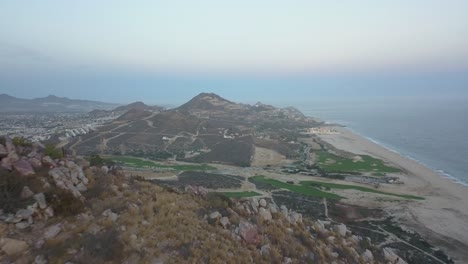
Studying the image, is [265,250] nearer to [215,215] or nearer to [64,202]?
[215,215]

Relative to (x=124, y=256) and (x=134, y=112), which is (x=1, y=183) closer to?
(x=124, y=256)

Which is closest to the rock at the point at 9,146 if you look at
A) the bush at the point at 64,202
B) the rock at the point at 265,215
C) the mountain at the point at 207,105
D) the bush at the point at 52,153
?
the bush at the point at 52,153

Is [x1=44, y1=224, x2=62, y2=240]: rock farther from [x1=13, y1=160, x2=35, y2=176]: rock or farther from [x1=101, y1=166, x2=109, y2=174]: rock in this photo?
[x1=101, y1=166, x2=109, y2=174]: rock

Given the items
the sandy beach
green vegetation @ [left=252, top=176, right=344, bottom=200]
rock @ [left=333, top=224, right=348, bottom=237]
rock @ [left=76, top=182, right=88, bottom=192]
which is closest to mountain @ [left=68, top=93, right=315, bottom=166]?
green vegetation @ [left=252, top=176, right=344, bottom=200]

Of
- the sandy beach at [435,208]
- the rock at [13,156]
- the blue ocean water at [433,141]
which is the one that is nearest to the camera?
the rock at [13,156]

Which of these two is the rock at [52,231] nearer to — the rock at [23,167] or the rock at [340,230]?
the rock at [23,167]

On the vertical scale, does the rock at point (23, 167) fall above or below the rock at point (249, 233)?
above
